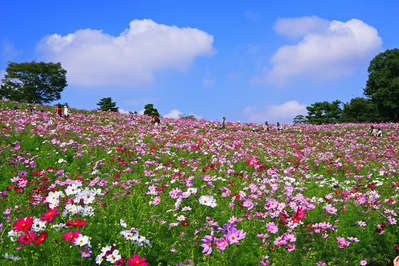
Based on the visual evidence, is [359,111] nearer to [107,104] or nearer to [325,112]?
[325,112]

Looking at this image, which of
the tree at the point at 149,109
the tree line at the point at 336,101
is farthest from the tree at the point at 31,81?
the tree at the point at 149,109

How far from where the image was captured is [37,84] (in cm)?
4794

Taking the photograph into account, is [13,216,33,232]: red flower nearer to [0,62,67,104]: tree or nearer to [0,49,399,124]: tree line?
[0,49,399,124]: tree line

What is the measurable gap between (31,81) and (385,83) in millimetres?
54543

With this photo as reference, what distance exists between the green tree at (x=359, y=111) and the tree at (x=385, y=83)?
388 cm

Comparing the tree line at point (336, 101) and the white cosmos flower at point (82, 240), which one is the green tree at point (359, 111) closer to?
the tree line at point (336, 101)

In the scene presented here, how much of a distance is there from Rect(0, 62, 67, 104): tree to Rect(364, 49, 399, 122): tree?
164 ft

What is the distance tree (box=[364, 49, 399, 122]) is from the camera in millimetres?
35125

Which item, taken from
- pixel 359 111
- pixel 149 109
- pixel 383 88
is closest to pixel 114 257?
pixel 383 88

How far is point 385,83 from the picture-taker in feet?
117

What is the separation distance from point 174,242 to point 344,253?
2445mm

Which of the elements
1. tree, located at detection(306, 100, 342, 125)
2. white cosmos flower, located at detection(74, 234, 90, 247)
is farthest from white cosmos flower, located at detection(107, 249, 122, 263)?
tree, located at detection(306, 100, 342, 125)

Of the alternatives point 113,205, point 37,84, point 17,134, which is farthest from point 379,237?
point 37,84

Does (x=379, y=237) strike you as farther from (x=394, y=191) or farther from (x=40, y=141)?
(x=40, y=141)
